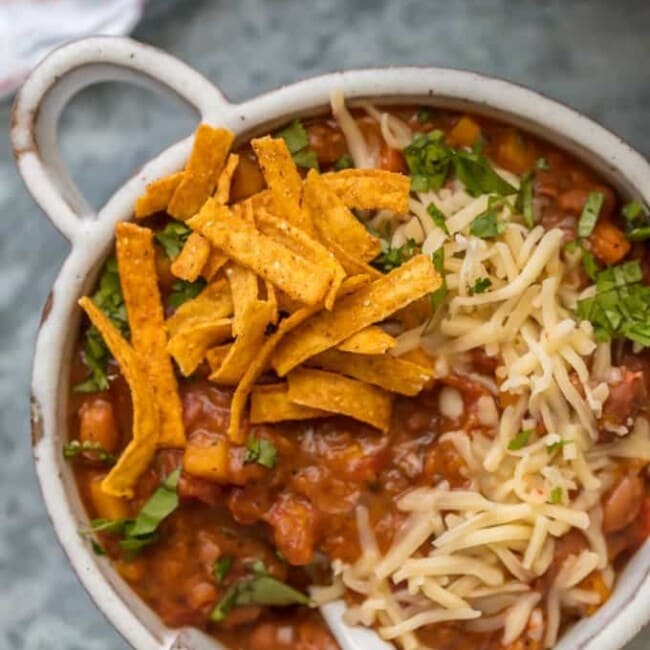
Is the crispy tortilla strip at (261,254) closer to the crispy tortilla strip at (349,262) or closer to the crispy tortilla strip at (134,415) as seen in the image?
the crispy tortilla strip at (349,262)

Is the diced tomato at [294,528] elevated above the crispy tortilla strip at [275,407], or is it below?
below

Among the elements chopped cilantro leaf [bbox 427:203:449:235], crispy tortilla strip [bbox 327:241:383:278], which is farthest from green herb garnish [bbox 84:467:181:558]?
chopped cilantro leaf [bbox 427:203:449:235]

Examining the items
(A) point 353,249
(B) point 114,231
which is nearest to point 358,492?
(A) point 353,249

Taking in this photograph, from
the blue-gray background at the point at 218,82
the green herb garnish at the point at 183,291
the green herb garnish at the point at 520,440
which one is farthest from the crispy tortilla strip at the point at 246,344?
the blue-gray background at the point at 218,82

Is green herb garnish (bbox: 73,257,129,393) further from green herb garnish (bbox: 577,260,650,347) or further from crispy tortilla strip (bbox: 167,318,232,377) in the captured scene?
green herb garnish (bbox: 577,260,650,347)

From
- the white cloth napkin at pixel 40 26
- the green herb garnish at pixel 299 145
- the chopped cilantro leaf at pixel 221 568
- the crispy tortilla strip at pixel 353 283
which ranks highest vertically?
the white cloth napkin at pixel 40 26

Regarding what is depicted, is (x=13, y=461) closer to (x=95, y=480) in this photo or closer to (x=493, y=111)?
(x=95, y=480)

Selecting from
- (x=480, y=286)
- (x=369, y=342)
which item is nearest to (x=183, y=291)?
(x=369, y=342)

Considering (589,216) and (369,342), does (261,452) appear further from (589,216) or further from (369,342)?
(589,216)
